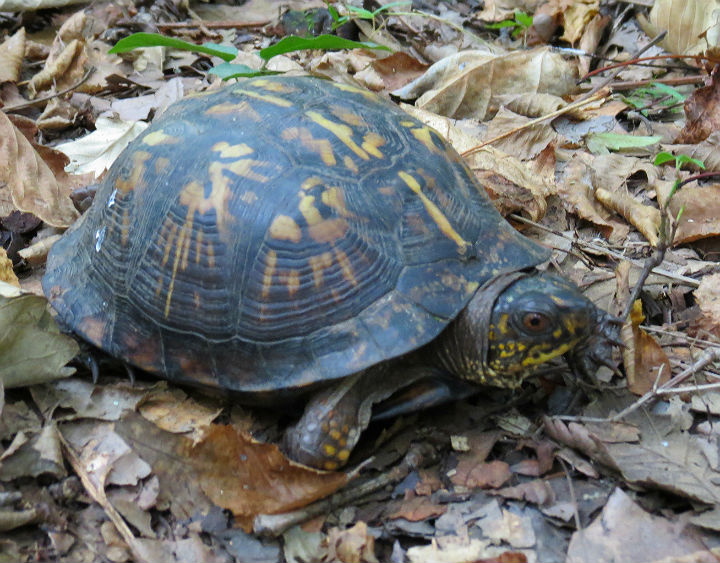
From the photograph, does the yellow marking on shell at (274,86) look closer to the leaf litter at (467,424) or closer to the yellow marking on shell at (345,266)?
the yellow marking on shell at (345,266)

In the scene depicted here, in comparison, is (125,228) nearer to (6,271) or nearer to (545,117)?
(6,271)

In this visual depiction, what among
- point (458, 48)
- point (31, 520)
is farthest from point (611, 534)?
point (458, 48)

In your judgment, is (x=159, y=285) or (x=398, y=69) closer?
(x=159, y=285)

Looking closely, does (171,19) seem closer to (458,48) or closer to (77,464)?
(458,48)

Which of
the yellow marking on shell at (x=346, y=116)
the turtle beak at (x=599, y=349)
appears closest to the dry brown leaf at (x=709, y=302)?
the turtle beak at (x=599, y=349)

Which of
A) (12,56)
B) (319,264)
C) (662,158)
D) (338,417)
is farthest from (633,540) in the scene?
(12,56)

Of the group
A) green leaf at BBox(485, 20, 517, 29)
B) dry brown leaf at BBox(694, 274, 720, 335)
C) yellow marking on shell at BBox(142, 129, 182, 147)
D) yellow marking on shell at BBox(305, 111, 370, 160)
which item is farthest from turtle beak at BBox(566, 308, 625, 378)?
green leaf at BBox(485, 20, 517, 29)
